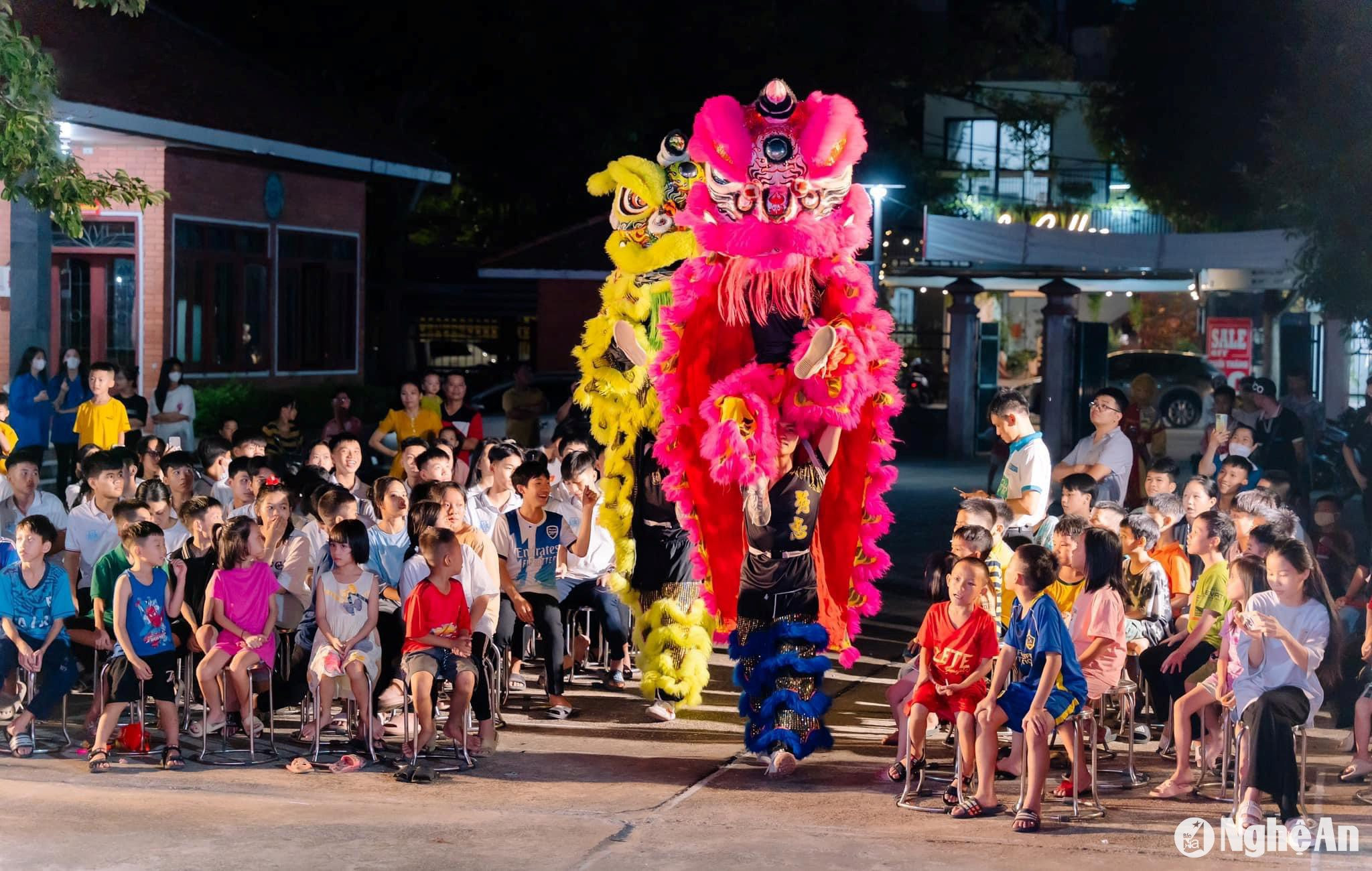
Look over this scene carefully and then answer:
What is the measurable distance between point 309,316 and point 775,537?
1562 cm

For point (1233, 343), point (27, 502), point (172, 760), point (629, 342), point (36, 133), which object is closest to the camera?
point (172, 760)

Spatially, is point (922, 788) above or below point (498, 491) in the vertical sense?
below

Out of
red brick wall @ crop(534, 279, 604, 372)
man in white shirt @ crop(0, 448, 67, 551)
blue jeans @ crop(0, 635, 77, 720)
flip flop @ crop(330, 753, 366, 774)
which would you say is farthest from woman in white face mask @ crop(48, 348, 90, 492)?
red brick wall @ crop(534, 279, 604, 372)

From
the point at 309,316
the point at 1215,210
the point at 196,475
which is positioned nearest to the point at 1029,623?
the point at 196,475

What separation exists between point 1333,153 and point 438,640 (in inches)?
378

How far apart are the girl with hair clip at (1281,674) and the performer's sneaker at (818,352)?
2044mm

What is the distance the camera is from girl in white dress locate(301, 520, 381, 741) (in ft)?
25.9

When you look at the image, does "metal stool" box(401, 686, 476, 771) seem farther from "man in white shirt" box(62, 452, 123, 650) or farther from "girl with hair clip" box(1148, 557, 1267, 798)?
"girl with hair clip" box(1148, 557, 1267, 798)

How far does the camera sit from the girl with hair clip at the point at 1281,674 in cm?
684

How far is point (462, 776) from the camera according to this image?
25.1 feet

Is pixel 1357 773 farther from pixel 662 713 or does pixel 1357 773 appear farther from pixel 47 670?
pixel 47 670

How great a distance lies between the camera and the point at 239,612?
7.99m

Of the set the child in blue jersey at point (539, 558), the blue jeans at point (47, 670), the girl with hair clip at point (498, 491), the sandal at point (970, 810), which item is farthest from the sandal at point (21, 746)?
the sandal at point (970, 810)

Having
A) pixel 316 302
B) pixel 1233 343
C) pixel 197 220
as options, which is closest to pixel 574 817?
pixel 197 220
